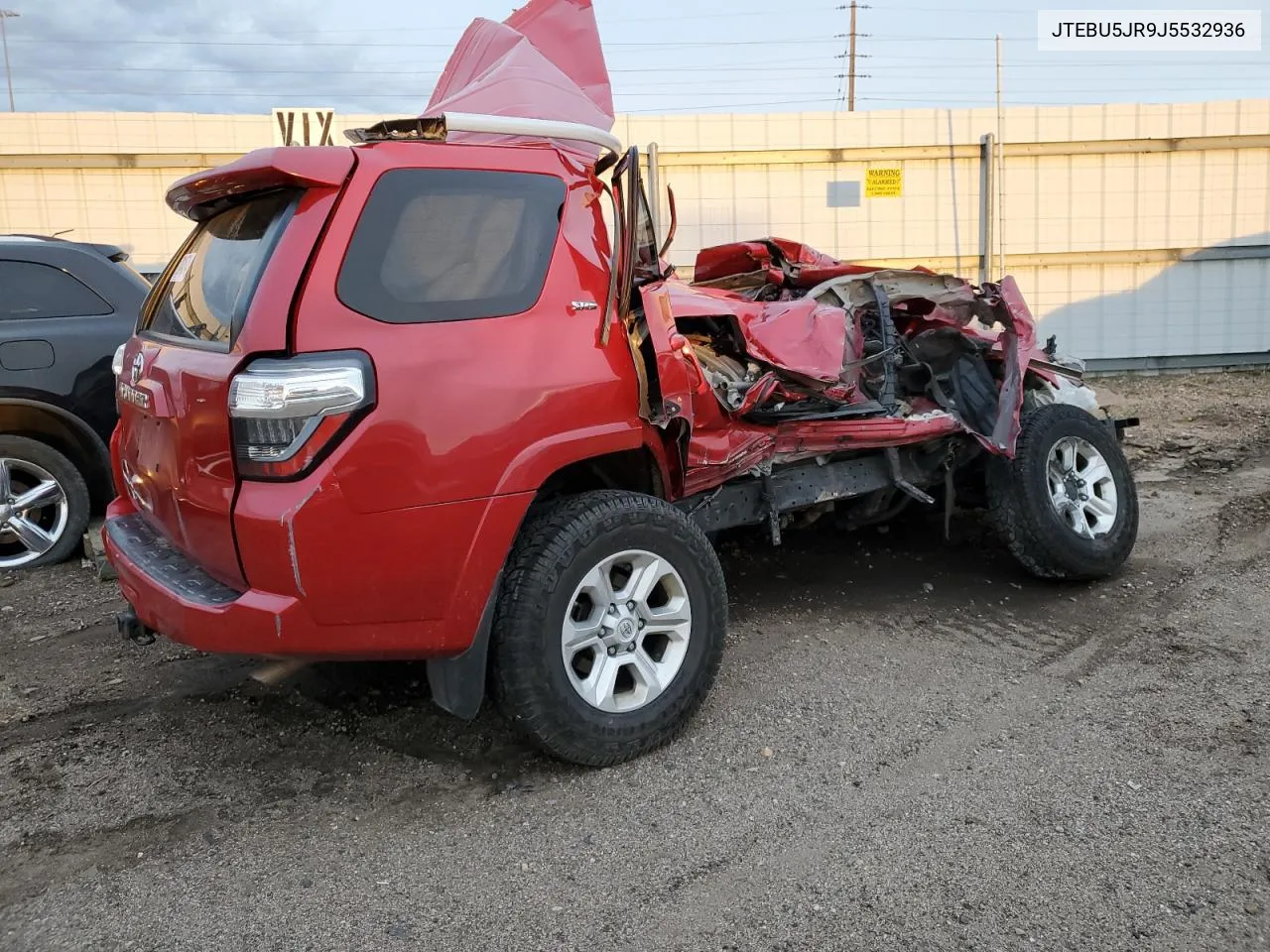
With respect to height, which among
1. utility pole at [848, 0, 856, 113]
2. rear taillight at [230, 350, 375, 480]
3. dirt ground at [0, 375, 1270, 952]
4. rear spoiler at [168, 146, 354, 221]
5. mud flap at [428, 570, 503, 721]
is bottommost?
dirt ground at [0, 375, 1270, 952]

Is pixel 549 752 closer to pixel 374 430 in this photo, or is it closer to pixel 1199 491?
pixel 374 430

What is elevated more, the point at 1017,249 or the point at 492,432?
the point at 1017,249

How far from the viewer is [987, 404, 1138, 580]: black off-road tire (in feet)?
16.0

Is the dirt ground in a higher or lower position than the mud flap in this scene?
lower

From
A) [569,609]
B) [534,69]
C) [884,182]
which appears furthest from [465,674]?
[884,182]

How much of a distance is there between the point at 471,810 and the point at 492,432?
1.18m

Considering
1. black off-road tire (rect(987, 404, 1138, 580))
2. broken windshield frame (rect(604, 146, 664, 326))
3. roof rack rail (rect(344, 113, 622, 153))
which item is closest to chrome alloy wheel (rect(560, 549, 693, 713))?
broken windshield frame (rect(604, 146, 664, 326))

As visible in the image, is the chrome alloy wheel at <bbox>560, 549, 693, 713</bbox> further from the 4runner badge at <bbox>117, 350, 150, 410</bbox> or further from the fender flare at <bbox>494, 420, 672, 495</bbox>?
the 4runner badge at <bbox>117, 350, 150, 410</bbox>

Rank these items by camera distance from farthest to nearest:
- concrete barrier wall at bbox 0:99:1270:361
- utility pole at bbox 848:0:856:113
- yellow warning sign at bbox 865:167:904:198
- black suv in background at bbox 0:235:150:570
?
1. utility pole at bbox 848:0:856:113
2. yellow warning sign at bbox 865:167:904:198
3. concrete barrier wall at bbox 0:99:1270:361
4. black suv in background at bbox 0:235:150:570

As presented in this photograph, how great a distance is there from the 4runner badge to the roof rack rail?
1043 millimetres


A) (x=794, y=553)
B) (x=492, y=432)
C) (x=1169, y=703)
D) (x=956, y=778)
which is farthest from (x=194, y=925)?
(x=794, y=553)

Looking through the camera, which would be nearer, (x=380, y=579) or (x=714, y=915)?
(x=714, y=915)

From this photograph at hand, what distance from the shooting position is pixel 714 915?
2.58m

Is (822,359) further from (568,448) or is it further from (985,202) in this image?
(985,202)
